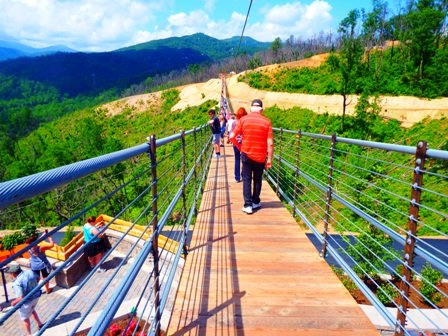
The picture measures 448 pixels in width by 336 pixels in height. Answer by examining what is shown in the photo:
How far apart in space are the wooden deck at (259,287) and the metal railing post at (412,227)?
0.47 meters

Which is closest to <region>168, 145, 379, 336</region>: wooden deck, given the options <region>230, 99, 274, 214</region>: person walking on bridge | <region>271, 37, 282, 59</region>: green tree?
<region>230, 99, 274, 214</region>: person walking on bridge

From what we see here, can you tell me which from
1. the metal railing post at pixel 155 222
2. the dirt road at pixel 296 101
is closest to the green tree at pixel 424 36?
the dirt road at pixel 296 101

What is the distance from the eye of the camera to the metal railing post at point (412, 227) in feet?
5.84

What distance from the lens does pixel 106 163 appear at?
125cm

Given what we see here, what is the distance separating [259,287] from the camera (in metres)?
2.91

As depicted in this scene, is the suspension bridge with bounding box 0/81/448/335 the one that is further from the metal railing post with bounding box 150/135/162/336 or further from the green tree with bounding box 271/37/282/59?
the green tree with bounding box 271/37/282/59

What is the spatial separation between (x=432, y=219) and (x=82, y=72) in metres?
207

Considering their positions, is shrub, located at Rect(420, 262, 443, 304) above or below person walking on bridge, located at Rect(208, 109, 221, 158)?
below

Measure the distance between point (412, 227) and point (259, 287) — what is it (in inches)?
60.3

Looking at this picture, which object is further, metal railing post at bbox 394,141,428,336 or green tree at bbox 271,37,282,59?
green tree at bbox 271,37,282,59

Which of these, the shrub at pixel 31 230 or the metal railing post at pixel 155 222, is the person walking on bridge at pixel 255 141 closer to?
the metal railing post at pixel 155 222

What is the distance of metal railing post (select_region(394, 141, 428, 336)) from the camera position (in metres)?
1.78

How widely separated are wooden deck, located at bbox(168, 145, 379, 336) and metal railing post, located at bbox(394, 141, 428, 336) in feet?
1.56

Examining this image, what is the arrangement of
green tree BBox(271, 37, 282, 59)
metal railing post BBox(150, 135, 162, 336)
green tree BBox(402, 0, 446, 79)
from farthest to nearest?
green tree BBox(271, 37, 282, 59), green tree BBox(402, 0, 446, 79), metal railing post BBox(150, 135, 162, 336)
